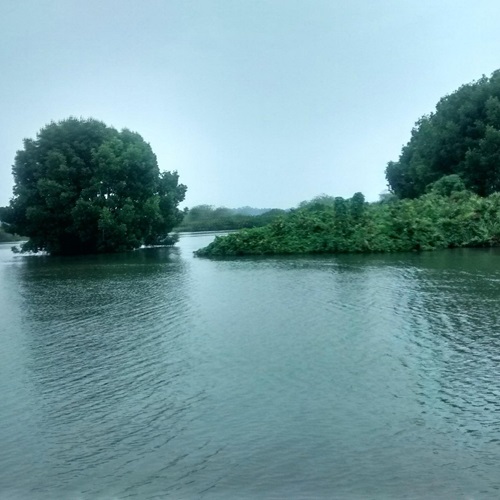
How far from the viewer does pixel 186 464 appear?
6.25 m

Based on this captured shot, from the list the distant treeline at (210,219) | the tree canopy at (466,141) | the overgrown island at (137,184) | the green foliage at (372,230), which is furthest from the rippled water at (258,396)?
the distant treeline at (210,219)

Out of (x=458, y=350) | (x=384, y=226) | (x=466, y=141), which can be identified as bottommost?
(x=458, y=350)

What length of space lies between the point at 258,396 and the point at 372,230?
23396mm

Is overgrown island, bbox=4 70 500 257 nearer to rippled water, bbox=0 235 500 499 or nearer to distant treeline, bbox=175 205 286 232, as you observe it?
rippled water, bbox=0 235 500 499

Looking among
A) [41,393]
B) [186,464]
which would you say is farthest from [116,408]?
[186,464]

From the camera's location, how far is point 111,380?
935 cm

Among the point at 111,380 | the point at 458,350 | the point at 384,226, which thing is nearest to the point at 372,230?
the point at 384,226

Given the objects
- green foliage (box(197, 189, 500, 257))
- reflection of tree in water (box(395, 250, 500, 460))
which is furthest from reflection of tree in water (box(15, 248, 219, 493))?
green foliage (box(197, 189, 500, 257))

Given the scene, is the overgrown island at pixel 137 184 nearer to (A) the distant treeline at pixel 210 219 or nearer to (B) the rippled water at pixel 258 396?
(B) the rippled water at pixel 258 396

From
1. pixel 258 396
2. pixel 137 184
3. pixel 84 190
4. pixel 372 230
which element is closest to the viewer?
pixel 258 396

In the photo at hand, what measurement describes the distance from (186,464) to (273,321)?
23.7 ft

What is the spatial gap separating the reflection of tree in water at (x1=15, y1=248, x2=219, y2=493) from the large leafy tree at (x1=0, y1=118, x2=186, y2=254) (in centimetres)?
2221

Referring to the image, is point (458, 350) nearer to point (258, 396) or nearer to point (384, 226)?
point (258, 396)

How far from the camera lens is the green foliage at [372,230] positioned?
3064 centimetres
